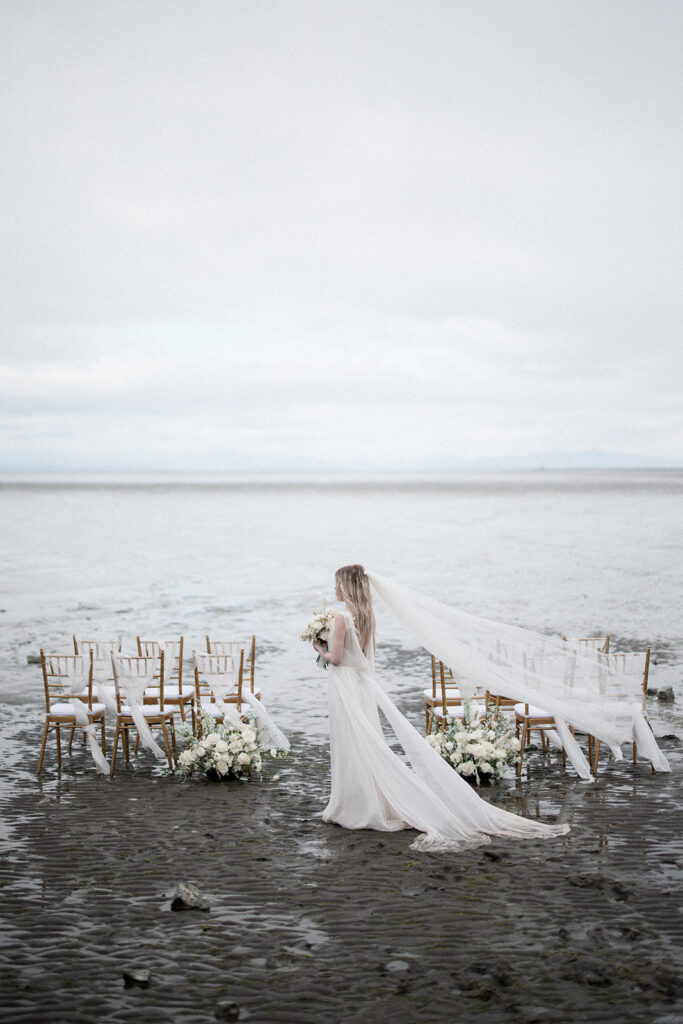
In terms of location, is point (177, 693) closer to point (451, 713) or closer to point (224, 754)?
point (224, 754)

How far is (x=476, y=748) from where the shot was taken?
29.0 ft

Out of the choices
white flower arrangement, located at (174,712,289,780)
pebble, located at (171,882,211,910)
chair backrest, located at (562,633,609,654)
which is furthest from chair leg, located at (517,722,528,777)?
pebble, located at (171,882,211,910)

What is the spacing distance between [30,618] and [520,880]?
17118mm

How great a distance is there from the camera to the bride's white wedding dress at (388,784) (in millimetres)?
7715

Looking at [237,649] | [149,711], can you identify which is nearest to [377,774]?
[149,711]

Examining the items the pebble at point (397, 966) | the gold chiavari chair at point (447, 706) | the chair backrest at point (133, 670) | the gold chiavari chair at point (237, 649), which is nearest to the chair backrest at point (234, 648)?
the gold chiavari chair at point (237, 649)

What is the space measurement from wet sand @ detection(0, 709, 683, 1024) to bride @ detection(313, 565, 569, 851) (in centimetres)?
23

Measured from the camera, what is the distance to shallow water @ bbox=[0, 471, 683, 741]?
1631 centimetres

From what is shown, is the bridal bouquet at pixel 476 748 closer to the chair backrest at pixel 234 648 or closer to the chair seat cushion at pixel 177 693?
the chair backrest at pixel 234 648

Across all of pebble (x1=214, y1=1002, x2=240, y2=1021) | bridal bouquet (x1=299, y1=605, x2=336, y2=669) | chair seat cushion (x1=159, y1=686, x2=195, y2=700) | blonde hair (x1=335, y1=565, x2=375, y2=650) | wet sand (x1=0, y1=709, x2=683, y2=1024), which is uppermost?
blonde hair (x1=335, y1=565, x2=375, y2=650)

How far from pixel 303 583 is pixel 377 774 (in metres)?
20.9

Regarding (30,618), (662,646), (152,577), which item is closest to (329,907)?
(662,646)

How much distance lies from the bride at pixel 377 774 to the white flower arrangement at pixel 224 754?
1.28 meters

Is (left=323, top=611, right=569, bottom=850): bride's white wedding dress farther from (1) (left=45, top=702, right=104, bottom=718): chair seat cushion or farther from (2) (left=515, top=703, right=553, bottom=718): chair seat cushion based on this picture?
(1) (left=45, top=702, right=104, bottom=718): chair seat cushion
